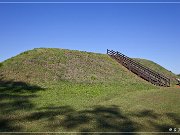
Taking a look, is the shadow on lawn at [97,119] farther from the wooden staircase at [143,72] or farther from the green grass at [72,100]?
the wooden staircase at [143,72]

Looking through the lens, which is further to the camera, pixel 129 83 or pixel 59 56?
pixel 59 56

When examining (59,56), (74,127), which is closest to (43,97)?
(74,127)

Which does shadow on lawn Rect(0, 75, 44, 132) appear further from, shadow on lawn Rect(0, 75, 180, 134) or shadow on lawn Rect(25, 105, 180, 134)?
shadow on lawn Rect(25, 105, 180, 134)

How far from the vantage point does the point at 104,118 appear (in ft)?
59.4

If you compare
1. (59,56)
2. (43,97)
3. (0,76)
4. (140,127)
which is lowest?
(140,127)

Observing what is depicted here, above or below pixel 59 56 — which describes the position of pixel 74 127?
below

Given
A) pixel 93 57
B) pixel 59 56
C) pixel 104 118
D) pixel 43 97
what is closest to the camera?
pixel 104 118

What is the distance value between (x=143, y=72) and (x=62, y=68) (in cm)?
1284

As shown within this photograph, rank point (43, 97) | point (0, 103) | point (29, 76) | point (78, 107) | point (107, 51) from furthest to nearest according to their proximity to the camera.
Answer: point (107, 51)
point (29, 76)
point (43, 97)
point (0, 103)
point (78, 107)

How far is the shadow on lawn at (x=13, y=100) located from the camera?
17342 millimetres

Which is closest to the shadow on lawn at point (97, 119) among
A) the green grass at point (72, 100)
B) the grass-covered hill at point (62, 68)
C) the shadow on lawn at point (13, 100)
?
the green grass at point (72, 100)

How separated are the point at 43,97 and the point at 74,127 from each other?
10.9 meters

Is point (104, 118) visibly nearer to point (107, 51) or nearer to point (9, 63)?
point (9, 63)

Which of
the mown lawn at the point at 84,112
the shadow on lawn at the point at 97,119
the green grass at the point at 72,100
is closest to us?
the shadow on lawn at the point at 97,119
